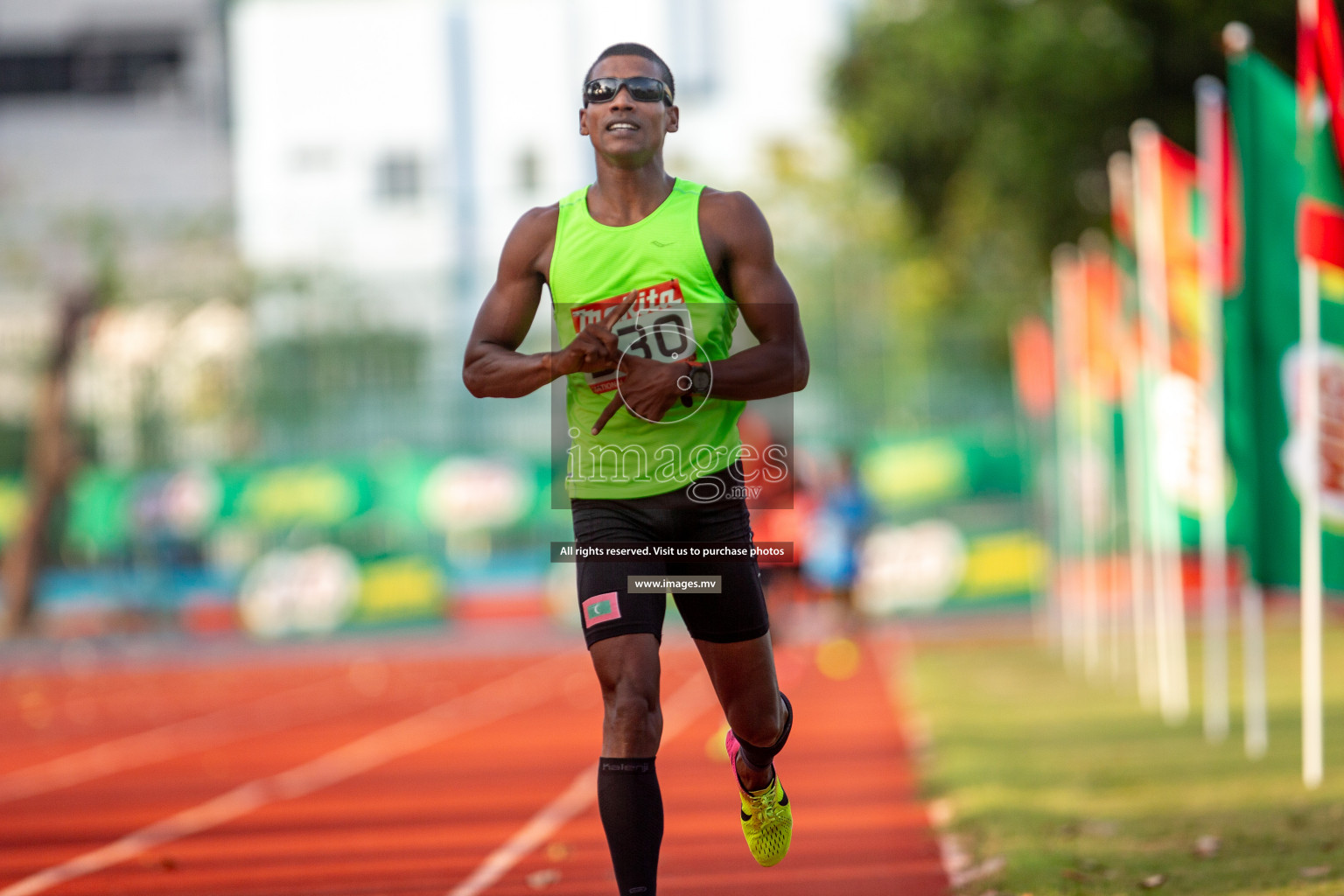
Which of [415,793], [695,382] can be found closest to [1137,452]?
[415,793]

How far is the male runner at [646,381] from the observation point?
182 inches

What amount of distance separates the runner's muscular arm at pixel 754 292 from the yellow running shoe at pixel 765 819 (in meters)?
1.12

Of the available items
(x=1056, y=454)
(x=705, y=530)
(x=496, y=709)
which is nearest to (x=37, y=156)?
(x=1056, y=454)

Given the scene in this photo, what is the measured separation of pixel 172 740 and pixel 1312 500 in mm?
9600

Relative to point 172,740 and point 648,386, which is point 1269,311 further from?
point 172,740

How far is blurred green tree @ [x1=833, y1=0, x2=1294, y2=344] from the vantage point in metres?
20.8

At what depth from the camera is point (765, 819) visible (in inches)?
205

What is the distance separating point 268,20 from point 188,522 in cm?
3628

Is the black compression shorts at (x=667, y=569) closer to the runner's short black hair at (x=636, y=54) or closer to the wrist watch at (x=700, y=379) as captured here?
the wrist watch at (x=700, y=379)

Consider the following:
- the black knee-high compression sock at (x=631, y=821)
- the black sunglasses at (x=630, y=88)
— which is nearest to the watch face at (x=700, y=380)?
the black sunglasses at (x=630, y=88)

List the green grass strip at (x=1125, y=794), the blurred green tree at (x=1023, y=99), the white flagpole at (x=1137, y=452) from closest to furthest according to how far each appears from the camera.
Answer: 1. the green grass strip at (x=1125, y=794)
2. the white flagpole at (x=1137, y=452)
3. the blurred green tree at (x=1023, y=99)

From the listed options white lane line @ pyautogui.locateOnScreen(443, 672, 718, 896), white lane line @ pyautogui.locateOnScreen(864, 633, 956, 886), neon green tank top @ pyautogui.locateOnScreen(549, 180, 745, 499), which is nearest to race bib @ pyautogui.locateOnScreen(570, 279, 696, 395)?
neon green tank top @ pyautogui.locateOnScreen(549, 180, 745, 499)

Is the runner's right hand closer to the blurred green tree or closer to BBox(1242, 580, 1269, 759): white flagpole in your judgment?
BBox(1242, 580, 1269, 759): white flagpole

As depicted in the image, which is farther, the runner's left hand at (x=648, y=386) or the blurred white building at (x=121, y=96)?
the blurred white building at (x=121, y=96)
